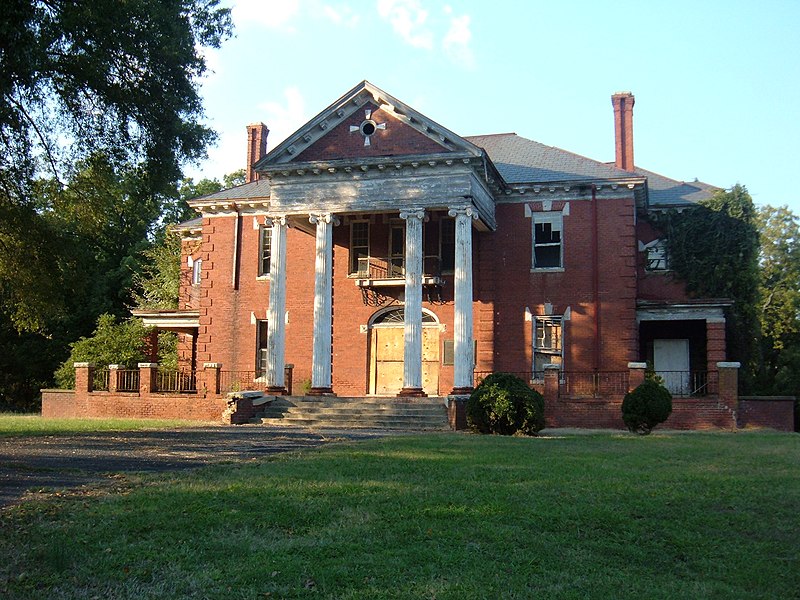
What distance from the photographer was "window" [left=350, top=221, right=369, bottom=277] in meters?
29.9

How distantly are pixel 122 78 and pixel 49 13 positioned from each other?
102 inches

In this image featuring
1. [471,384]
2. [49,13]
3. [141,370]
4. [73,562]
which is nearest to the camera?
[73,562]

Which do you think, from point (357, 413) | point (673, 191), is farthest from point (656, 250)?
point (357, 413)

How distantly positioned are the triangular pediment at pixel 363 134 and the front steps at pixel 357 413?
7.27 m

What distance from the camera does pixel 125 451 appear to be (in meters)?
14.6

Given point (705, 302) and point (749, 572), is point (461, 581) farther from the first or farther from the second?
point (705, 302)

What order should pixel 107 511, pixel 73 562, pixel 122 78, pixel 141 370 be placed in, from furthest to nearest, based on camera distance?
pixel 141 370 < pixel 122 78 < pixel 107 511 < pixel 73 562

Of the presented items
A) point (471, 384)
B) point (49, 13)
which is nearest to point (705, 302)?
point (471, 384)

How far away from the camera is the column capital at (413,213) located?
25.9 meters

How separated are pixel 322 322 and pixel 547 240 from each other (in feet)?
26.8

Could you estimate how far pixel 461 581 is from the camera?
6.67 m

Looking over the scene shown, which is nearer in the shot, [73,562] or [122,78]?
[73,562]

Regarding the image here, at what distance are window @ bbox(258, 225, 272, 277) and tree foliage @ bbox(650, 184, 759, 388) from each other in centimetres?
1412

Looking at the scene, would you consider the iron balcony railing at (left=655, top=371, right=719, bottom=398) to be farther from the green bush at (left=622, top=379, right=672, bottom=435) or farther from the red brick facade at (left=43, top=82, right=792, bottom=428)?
the green bush at (left=622, top=379, right=672, bottom=435)
